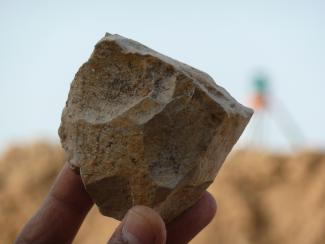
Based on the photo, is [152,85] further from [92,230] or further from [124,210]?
[92,230]

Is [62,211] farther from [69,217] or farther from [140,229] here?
[140,229]

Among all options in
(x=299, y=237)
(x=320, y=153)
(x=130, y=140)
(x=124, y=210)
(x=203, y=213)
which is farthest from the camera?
(x=320, y=153)

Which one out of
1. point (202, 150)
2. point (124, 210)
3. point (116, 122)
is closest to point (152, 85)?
point (116, 122)

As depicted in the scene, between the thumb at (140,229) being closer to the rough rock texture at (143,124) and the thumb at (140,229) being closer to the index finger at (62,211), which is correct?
the rough rock texture at (143,124)

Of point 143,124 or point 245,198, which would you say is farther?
point 245,198

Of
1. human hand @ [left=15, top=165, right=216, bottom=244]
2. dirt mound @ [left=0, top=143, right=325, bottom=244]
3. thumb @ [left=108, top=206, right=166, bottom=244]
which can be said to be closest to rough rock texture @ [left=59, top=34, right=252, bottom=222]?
thumb @ [left=108, top=206, right=166, bottom=244]

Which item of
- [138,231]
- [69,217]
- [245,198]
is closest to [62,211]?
[69,217]
